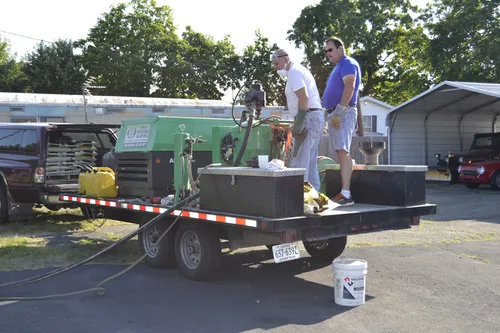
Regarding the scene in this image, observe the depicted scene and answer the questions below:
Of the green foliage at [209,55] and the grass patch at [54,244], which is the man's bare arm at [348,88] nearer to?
the grass patch at [54,244]

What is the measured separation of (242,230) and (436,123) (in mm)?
20176

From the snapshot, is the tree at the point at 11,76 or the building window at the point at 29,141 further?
the tree at the point at 11,76

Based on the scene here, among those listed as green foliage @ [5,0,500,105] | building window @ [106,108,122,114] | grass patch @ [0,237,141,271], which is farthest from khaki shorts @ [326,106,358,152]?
green foliage @ [5,0,500,105]

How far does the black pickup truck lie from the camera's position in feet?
31.5

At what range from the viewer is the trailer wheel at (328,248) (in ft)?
24.1

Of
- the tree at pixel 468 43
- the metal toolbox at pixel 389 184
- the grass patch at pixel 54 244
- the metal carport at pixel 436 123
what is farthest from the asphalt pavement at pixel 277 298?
the tree at pixel 468 43

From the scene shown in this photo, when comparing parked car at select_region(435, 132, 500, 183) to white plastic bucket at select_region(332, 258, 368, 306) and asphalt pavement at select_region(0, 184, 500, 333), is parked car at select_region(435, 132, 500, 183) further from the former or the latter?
white plastic bucket at select_region(332, 258, 368, 306)

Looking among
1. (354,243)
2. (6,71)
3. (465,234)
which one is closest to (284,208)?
(354,243)

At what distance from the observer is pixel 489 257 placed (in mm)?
7859

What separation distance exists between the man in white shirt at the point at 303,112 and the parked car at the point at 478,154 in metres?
13.5

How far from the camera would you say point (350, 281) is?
543 centimetres

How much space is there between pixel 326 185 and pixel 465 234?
12.7ft

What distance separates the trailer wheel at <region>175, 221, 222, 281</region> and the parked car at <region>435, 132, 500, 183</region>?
1445cm

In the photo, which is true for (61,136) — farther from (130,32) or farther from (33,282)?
(130,32)
